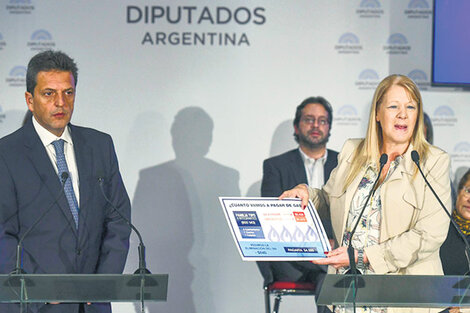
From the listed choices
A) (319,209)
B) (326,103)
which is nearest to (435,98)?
(326,103)

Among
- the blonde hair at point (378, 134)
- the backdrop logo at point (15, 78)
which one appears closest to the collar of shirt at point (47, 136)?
the blonde hair at point (378, 134)

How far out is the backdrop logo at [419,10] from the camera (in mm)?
7059

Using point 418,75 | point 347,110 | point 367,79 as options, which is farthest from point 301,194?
point 418,75

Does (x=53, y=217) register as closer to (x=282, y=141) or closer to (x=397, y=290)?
(x=397, y=290)

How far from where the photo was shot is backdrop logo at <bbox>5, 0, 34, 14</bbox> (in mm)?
7031

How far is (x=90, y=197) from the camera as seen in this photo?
152 inches

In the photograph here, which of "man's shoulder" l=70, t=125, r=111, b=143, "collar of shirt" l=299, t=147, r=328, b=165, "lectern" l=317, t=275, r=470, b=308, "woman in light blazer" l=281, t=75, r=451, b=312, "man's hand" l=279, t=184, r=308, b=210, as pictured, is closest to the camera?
"lectern" l=317, t=275, r=470, b=308

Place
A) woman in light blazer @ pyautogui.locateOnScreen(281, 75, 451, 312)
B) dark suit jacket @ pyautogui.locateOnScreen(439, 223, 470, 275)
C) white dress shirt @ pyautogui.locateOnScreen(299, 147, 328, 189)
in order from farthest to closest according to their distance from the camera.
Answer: white dress shirt @ pyautogui.locateOnScreen(299, 147, 328, 189)
dark suit jacket @ pyautogui.locateOnScreen(439, 223, 470, 275)
woman in light blazer @ pyautogui.locateOnScreen(281, 75, 451, 312)

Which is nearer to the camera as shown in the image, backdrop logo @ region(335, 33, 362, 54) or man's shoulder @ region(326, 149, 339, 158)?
man's shoulder @ region(326, 149, 339, 158)

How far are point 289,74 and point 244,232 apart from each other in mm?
3802

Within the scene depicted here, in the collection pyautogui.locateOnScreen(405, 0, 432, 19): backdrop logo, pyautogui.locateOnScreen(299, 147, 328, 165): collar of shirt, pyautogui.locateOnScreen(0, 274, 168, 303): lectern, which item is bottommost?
pyautogui.locateOnScreen(0, 274, 168, 303): lectern

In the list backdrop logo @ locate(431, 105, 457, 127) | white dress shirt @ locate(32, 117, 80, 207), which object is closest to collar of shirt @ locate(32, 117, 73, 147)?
white dress shirt @ locate(32, 117, 80, 207)

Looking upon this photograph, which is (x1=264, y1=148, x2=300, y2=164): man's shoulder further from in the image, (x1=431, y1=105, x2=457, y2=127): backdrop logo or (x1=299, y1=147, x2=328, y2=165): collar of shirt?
(x1=431, y1=105, x2=457, y2=127): backdrop logo

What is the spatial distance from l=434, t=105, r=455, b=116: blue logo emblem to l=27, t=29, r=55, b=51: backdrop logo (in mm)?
3590
